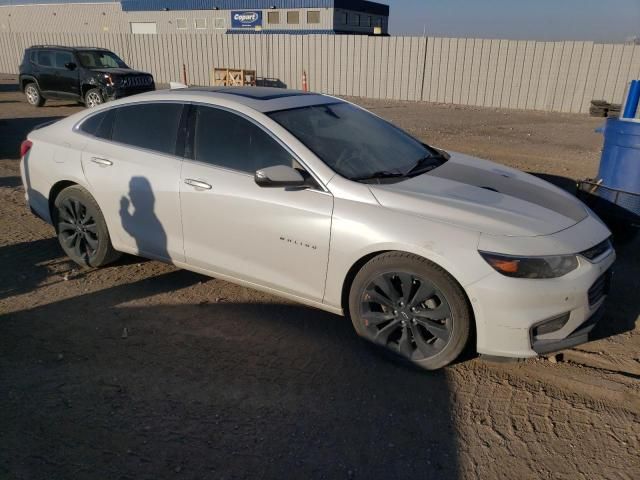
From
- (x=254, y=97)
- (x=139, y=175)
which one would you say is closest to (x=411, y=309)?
(x=254, y=97)

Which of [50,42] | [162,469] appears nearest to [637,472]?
[162,469]

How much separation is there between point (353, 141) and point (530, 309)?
5.79 feet

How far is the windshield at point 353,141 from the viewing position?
3.64 metres

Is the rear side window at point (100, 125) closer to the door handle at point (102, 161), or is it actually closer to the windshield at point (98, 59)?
the door handle at point (102, 161)

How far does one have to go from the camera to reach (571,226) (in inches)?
129

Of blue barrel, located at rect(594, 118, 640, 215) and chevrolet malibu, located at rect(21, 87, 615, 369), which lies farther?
blue barrel, located at rect(594, 118, 640, 215)

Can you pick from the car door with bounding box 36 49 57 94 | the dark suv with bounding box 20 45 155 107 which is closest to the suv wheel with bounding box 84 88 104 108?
the dark suv with bounding box 20 45 155 107

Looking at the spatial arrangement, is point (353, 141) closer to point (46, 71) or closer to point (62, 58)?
point (62, 58)

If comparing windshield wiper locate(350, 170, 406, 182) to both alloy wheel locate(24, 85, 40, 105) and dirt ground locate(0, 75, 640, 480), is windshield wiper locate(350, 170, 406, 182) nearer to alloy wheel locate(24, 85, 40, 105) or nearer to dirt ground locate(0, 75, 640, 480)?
dirt ground locate(0, 75, 640, 480)

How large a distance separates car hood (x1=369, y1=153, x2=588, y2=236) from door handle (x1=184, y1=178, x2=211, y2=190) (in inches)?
47.9

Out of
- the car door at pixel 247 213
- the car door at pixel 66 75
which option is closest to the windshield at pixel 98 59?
the car door at pixel 66 75

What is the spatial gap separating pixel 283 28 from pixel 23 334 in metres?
36.8

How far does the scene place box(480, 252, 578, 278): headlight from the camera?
116 inches

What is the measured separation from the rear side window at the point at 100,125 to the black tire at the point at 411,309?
258cm
